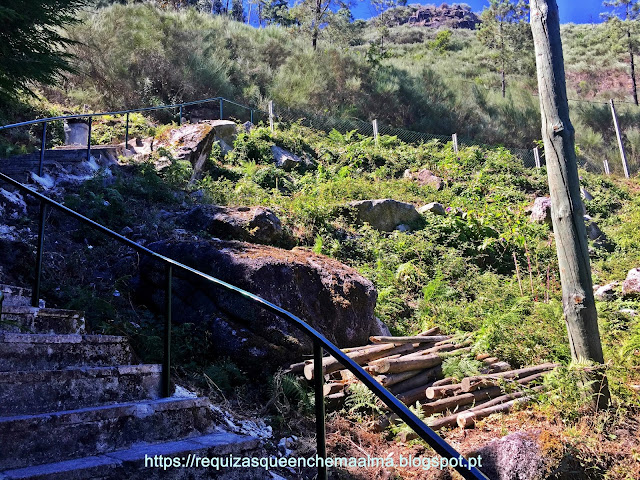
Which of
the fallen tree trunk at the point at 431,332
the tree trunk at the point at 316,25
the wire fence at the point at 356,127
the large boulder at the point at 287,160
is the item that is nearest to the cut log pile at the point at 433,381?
the fallen tree trunk at the point at 431,332

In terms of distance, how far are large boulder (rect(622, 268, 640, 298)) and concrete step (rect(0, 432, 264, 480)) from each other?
7033 millimetres

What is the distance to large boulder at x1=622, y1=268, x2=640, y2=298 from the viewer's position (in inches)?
307

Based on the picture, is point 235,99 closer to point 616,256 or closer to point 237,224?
point 237,224

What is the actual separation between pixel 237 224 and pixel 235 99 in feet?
39.8

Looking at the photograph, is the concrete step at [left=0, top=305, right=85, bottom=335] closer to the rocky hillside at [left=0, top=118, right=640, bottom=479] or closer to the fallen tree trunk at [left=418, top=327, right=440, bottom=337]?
the rocky hillside at [left=0, top=118, right=640, bottom=479]

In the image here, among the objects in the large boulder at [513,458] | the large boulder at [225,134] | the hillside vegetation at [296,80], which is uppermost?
the hillside vegetation at [296,80]

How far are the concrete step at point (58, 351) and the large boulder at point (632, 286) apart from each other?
24.3ft

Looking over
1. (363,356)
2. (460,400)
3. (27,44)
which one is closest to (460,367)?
(460,400)

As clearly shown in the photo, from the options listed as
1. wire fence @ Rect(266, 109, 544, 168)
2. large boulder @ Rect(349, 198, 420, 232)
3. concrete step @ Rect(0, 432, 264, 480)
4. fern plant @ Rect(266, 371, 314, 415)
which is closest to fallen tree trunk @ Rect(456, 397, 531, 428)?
fern plant @ Rect(266, 371, 314, 415)

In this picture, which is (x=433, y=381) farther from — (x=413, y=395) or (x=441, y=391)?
(x=413, y=395)

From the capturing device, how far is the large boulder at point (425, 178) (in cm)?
1461

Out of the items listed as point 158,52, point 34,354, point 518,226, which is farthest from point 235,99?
point 34,354

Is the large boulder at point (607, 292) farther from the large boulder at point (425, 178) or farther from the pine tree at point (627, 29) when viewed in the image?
the pine tree at point (627, 29)

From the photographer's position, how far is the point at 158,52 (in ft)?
57.2
